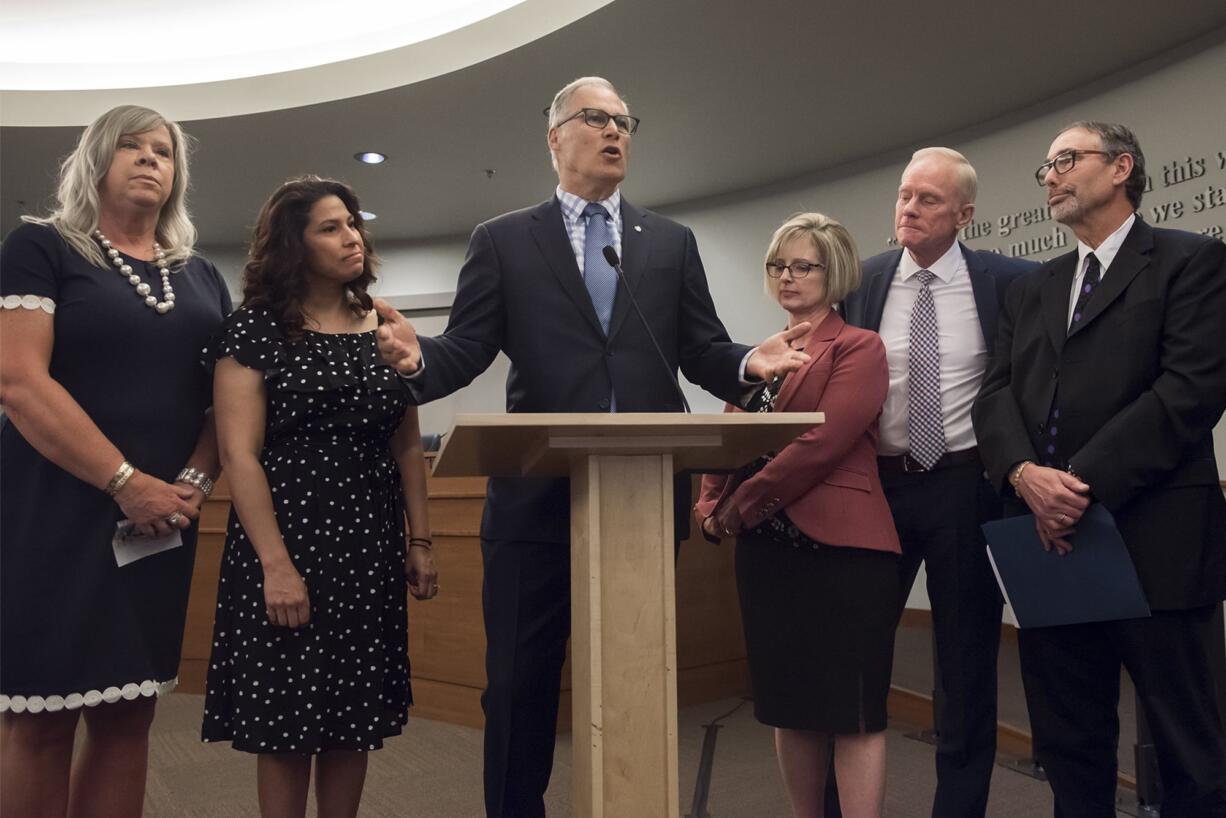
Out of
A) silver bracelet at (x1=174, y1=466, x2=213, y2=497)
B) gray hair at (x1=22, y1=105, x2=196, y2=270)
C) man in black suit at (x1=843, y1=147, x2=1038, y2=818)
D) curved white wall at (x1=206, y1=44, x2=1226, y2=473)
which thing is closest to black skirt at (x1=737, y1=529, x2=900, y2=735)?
man in black suit at (x1=843, y1=147, x2=1038, y2=818)

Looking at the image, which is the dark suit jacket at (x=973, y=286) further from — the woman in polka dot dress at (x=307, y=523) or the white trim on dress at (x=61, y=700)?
the white trim on dress at (x=61, y=700)

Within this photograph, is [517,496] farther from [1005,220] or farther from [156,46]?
[156,46]

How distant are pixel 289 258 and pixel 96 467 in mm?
532

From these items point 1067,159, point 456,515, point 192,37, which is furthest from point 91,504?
point 192,37

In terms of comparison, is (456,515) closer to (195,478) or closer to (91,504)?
(195,478)

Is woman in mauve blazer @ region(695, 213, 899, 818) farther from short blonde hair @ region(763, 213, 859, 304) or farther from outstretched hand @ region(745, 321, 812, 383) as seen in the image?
outstretched hand @ region(745, 321, 812, 383)

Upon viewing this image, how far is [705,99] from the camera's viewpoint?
6.03 meters

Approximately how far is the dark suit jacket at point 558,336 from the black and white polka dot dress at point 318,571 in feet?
0.52

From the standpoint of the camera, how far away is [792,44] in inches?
207

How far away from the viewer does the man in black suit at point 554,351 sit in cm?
207

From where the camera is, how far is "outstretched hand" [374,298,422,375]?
1.80 m

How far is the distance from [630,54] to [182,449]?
13.0 feet

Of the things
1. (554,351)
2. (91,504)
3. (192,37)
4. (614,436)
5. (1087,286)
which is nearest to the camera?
(614,436)

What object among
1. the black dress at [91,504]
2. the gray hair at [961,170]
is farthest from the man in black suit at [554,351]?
the gray hair at [961,170]
